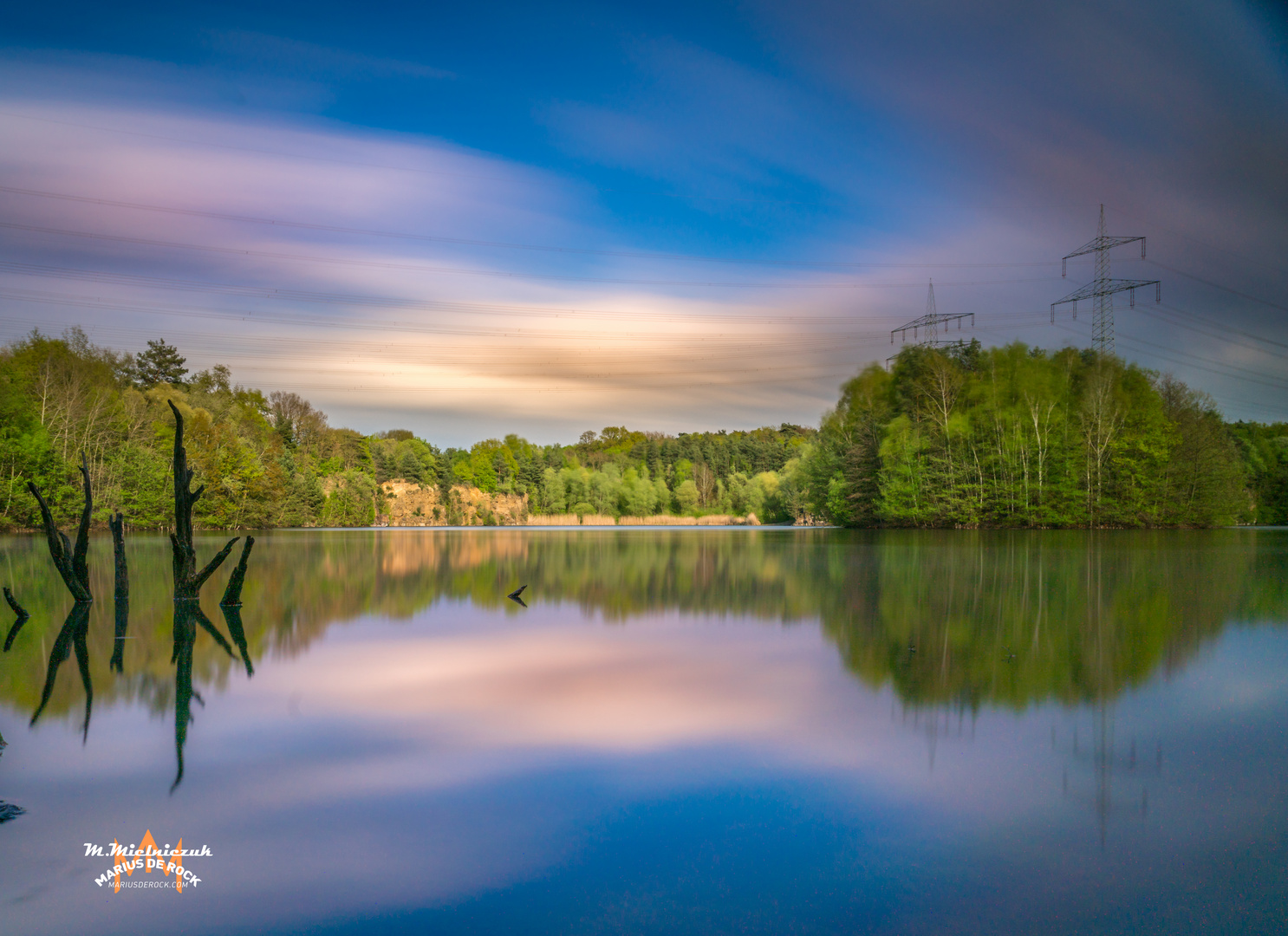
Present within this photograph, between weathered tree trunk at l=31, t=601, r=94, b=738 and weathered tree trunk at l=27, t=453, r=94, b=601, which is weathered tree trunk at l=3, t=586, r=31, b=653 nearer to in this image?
weathered tree trunk at l=31, t=601, r=94, b=738

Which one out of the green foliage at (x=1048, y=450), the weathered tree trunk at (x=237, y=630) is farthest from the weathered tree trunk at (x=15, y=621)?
the green foliage at (x=1048, y=450)

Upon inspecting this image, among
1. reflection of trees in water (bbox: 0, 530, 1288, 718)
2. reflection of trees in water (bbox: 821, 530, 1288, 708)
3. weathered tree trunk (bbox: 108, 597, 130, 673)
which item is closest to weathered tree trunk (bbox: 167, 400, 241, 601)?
reflection of trees in water (bbox: 0, 530, 1288, 718)

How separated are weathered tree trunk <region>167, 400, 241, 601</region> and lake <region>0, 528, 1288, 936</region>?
5.07 ft

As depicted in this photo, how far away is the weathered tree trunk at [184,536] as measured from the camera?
12406 mm

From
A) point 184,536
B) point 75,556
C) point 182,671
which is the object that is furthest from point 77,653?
point 75,556

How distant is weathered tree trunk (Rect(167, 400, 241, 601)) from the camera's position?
40.7ft

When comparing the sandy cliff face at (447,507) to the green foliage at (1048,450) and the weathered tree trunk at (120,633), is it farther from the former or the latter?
the weathered tree trunk at (120,633)

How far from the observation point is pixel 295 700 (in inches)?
289

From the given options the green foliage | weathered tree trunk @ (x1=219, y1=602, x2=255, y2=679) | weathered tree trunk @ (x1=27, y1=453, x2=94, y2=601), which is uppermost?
the green foliage

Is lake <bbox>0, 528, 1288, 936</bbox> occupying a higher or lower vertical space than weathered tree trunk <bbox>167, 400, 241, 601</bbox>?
lower

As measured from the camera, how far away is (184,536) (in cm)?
1320

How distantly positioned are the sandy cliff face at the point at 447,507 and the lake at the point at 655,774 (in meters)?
71.0

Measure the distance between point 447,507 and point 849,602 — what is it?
78.1 m

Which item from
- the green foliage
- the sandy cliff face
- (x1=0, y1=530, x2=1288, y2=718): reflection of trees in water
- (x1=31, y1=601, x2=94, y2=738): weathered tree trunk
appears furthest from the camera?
the sandy cliff face
